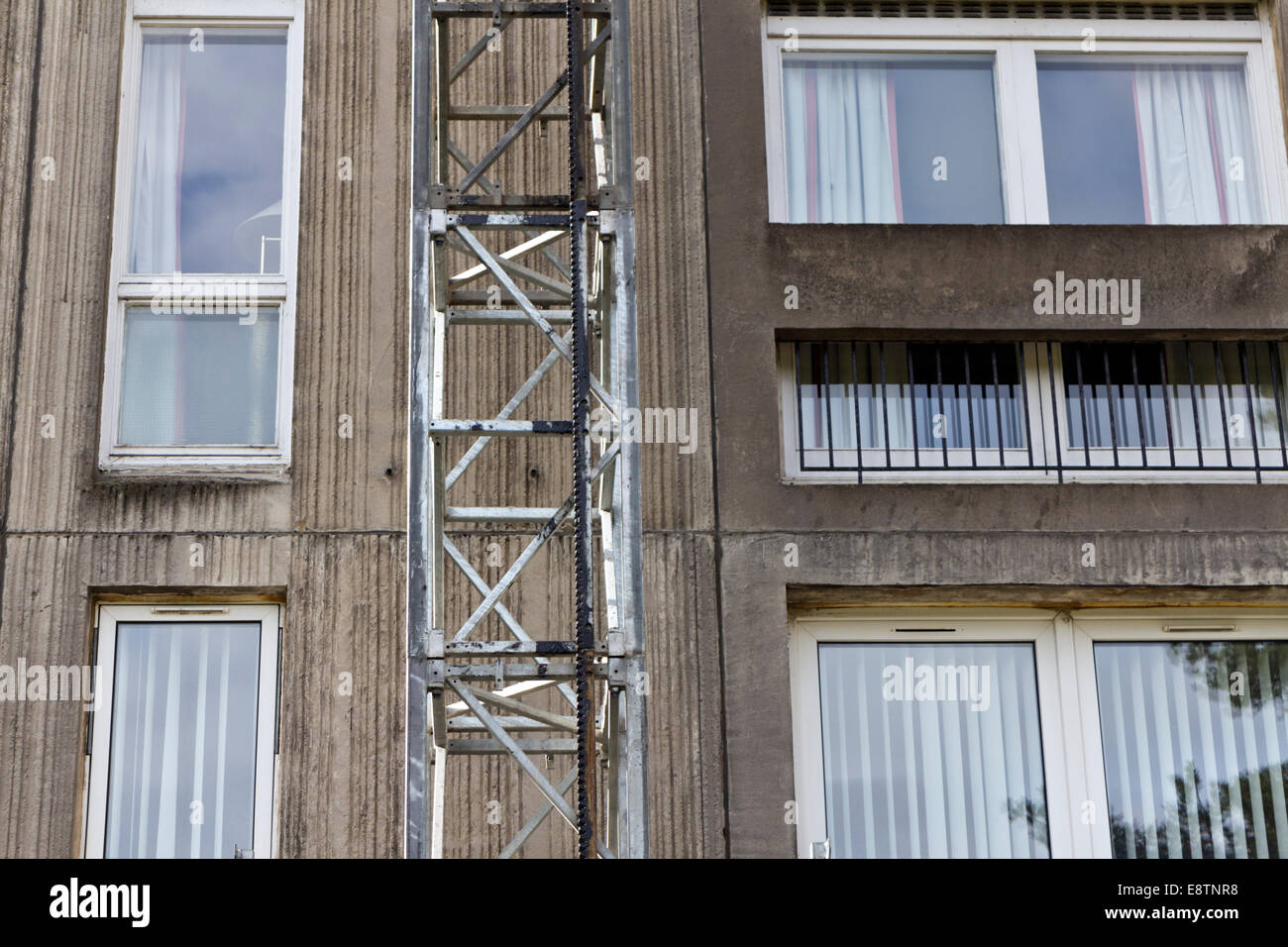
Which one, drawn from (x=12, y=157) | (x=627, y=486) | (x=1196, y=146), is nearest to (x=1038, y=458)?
(x=1196, y=146)

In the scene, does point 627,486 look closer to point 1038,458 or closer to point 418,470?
point 418,470

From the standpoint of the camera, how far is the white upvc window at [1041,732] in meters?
10.2

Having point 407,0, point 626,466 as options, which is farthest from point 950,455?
point 407,0

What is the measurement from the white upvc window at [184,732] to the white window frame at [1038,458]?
Answer: 117 inches

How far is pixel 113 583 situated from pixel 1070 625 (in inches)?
197

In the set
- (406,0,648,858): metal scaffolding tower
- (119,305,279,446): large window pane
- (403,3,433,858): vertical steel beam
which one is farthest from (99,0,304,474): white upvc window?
(403,3,433,858): vertical steel beam

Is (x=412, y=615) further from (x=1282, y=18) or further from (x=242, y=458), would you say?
(x=1282, y=18)

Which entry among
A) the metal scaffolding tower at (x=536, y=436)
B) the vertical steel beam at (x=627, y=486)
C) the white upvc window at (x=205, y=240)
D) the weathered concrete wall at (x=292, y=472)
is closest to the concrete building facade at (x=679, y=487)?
the weathered concrete wall at (x=292, y=472)

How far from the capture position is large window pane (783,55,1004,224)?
11.3 metres

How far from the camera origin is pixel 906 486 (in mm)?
10469

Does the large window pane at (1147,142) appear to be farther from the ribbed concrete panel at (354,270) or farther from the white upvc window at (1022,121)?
the ribbed concrete panel at (354,270)

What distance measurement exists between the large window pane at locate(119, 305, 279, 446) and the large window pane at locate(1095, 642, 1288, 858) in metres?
4.72

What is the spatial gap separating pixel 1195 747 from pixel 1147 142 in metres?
3.57
